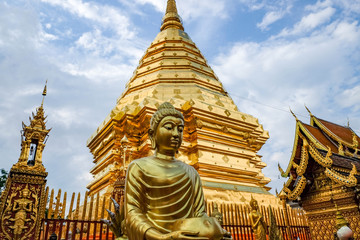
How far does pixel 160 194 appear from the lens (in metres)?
2.67

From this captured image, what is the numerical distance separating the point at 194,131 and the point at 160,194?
7342 mm

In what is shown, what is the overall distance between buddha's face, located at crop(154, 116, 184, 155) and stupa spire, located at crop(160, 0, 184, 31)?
1539 cm

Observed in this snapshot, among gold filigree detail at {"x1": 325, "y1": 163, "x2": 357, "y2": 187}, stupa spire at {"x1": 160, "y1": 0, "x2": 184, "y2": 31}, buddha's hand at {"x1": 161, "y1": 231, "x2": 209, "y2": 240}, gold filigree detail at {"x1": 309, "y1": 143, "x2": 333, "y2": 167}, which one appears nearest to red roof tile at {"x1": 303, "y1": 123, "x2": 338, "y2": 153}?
gold filigree detail at {"x1": 309, "y1": 143, "x2": 333, "y2": 167}

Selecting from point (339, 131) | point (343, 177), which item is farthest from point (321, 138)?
point (343, 177)

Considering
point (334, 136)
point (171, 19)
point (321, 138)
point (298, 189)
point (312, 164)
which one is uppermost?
point (171, 19)

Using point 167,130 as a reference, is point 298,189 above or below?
above

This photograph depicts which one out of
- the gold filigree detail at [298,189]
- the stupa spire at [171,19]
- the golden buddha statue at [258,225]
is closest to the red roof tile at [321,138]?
the gold filigree detail at [298,189]

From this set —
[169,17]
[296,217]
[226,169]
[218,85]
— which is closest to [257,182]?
[226,169]

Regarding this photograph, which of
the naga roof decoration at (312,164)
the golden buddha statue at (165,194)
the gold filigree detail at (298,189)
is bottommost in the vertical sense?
the golden buddha statue at (165,194)

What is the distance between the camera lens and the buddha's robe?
2578 mm

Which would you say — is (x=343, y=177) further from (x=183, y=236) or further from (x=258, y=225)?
(x=183, y=236)

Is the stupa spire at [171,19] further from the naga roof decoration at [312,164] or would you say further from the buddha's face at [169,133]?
the buddha's face at [169,133]

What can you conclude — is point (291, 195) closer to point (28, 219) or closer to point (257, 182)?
point (257, 182)

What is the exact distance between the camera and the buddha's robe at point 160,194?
2.58m
